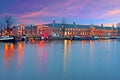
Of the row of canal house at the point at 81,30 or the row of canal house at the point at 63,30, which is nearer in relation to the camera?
the row of canal house at the point at 63,30

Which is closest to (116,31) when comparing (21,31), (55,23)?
(55,23)

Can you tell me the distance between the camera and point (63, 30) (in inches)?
3487

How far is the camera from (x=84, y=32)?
125 metres

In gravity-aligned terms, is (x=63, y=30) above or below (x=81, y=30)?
below

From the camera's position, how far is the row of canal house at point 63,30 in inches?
3797

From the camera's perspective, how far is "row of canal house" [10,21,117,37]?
9643 cm

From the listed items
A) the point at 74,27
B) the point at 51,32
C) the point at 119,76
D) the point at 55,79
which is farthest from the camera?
the point at 74,27

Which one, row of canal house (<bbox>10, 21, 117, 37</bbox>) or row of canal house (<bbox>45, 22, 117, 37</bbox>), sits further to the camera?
row of canal house (<bbox>45, 22, 117, 37</bbox>)

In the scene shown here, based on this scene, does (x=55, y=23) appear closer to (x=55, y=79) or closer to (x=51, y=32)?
(x=51, y=32)

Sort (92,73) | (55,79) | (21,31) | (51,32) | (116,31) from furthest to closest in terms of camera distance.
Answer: (116,31) → (51,32) → (21,31) → (92,73) → (55,79)

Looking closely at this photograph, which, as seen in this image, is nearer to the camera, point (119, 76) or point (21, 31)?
point (119, 76)

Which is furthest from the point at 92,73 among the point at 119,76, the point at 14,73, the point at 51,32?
the point at 51,32

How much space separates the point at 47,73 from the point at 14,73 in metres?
1.46

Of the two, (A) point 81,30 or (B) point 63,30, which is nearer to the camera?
(B) point 63,30
